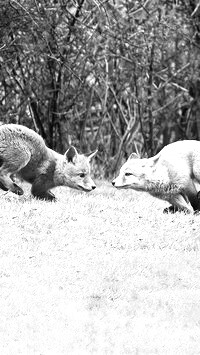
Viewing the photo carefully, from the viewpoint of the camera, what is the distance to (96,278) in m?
8.20

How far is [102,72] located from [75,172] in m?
4.86

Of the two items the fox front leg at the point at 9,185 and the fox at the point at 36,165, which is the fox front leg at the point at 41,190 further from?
the fox front leg at the point at 9,185

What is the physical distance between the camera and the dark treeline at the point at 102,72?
14.2 meters

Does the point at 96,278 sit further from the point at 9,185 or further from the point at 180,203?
the point at 9,185

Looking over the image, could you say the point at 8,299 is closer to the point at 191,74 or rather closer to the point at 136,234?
the point at 136,234

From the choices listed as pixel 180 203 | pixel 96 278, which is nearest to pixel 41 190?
pixel 180 203

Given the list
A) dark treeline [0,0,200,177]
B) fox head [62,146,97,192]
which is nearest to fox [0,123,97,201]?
fox head [62,146,97,192]

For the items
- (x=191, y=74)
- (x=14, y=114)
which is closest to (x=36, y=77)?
(x=14, y=114)

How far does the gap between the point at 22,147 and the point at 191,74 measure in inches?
266

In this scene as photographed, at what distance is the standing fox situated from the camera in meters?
10.6

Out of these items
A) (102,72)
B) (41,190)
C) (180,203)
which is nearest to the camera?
(180,203)

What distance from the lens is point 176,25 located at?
15.2 metres

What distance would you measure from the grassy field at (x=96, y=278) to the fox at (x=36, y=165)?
1.14ft

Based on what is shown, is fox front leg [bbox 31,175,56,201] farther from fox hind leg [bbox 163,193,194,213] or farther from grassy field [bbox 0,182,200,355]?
fox hind leg [bbox 163,193,194,213]
